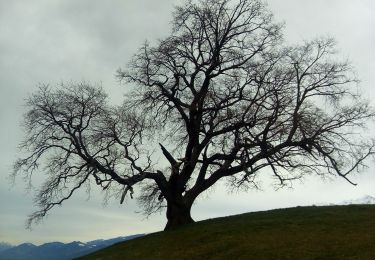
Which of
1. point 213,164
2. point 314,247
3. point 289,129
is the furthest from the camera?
point 213,164

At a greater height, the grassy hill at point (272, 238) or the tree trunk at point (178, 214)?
the tree trunk at point (178, 214)

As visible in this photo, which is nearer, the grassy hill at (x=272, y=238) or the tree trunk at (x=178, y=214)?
the grassy hill at (x=272, y=238)

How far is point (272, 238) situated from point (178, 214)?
1202 centimetres

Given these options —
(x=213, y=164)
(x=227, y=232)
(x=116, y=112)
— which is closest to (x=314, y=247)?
(x=227, y=232)

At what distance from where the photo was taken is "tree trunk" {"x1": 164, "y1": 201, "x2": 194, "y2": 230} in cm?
3728

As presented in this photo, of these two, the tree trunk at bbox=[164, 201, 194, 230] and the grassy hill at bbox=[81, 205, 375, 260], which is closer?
the grassy hill at bbox=[81, 205, 375, 260]

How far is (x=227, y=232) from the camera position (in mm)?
30438

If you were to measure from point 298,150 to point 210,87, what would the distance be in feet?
27.1

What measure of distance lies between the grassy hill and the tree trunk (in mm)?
1375

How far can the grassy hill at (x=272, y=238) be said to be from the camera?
23.1 metres

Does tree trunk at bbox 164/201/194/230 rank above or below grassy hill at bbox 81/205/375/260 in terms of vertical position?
above

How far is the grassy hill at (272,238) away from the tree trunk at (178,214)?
1.38m

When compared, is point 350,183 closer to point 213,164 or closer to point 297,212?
point 297,212

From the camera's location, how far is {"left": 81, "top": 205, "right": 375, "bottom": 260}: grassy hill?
23.1m
